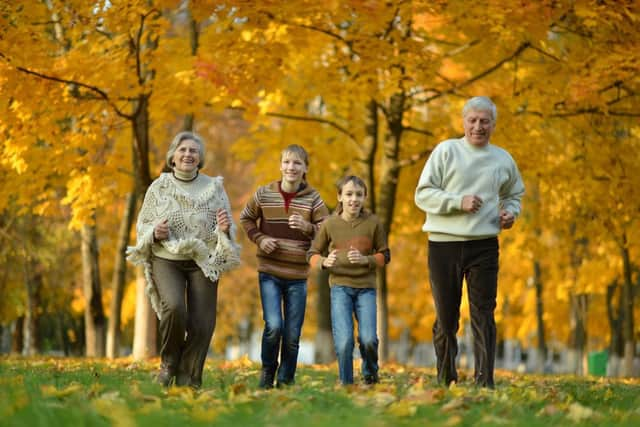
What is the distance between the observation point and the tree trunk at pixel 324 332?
16438 millimetres

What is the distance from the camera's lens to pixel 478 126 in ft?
22.4

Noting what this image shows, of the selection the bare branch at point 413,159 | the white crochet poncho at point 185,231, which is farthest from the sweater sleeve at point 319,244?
the bare branch at point 413,159

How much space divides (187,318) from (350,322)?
136 cm

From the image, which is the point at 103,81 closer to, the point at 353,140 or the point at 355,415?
the point at 353,140

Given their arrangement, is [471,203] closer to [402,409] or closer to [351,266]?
[351,266]

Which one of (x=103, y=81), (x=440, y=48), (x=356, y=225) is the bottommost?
(x=356, y=225)

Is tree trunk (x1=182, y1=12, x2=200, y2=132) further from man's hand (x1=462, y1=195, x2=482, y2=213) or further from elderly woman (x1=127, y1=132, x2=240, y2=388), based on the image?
man's hand (x1=462, y1=195, x2=482, y2=213)

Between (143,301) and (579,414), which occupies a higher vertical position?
(579,414)

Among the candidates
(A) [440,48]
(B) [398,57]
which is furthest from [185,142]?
(A) [440,48]

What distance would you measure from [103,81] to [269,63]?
204cm

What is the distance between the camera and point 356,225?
7492mm

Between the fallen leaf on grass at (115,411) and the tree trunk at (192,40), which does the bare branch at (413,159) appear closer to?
the tree trunk at (192,40)

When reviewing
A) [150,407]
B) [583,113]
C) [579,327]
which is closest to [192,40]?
[583,113]

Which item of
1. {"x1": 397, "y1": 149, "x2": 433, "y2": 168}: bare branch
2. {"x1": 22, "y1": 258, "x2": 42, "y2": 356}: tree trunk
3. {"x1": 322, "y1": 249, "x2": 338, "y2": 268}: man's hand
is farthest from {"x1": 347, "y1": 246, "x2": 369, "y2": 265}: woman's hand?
{"x1": 22, "y1": 258, "x2": 42, "y2": 356}: tree trunk
